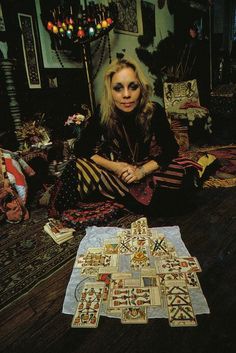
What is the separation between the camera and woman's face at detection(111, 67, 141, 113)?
208 cm

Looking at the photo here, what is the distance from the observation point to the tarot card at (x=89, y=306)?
1.26 meters

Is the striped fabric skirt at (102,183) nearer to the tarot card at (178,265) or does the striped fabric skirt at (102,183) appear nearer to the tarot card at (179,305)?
the tarot card at (178,265)

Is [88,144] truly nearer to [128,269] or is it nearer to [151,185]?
[151,185]

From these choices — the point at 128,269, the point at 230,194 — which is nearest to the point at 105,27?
the point at 230,194

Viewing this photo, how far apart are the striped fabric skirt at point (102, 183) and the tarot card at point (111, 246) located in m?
0.46

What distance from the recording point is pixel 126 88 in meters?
2.09

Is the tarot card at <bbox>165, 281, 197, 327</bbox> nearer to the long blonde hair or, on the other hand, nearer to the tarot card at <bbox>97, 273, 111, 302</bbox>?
the tarot card at <bbox>97, 273, 111, 302</bbox>

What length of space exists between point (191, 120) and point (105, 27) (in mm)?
1914

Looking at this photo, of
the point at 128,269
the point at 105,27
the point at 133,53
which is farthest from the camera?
the point at 133,53

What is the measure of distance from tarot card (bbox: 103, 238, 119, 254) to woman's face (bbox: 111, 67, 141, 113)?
102cm

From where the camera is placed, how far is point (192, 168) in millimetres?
2312

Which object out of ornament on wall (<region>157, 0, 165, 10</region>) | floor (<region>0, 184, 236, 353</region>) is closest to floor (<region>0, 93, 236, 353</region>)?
floor (<region>0, 184, 236, 353</region>)

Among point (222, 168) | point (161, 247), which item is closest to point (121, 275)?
point (161, 247)

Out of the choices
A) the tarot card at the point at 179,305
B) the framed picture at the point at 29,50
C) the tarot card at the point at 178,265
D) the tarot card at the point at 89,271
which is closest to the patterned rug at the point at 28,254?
the tarot card at the point at 89,271
